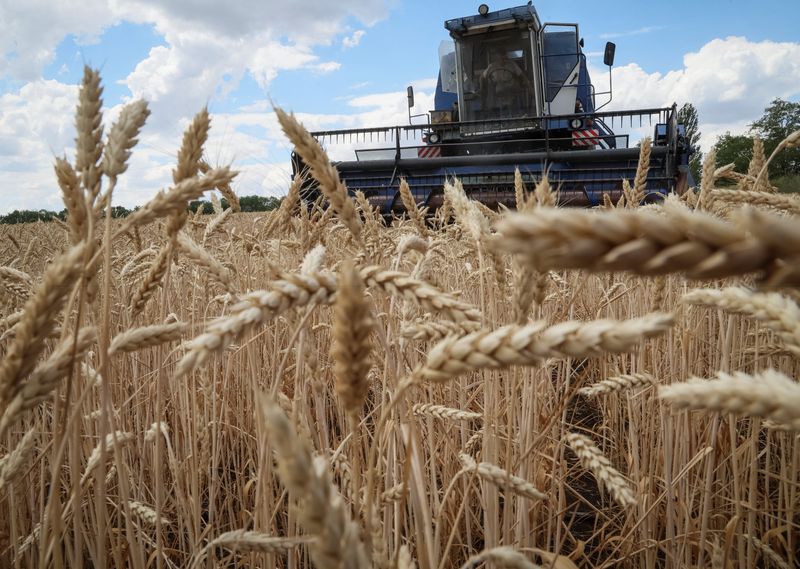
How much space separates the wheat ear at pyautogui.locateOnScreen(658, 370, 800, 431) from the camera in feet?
1.43

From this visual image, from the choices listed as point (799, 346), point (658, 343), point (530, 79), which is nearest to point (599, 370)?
point (658, 343)

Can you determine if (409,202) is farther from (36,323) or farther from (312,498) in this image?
(312,498)

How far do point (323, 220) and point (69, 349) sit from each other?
132 cm

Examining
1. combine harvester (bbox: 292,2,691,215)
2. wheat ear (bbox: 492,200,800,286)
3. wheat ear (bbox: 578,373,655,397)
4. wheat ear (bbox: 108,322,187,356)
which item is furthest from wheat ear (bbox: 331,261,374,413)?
combine harvester (bbox: 292,2,691,215)

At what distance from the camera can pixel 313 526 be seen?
0.41 meters

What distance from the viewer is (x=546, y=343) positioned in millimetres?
509

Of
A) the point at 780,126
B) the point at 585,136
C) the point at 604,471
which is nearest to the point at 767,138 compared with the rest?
the point at 780,126

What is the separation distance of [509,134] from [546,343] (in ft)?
34.7

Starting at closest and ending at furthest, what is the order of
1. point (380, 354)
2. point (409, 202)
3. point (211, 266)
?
point (211, 266) → point (380, 354) → point (409, 202)

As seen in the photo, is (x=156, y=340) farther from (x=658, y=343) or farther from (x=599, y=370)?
(x=599, y=370)

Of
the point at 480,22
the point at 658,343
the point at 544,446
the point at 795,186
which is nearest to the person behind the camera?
the point at 544,446

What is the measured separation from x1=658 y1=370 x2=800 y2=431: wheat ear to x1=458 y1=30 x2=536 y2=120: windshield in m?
10.9

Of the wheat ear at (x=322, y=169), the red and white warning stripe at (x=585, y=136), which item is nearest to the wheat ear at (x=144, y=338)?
the wheat ear at (x=322, y=169)

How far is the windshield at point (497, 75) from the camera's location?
10562 mm
